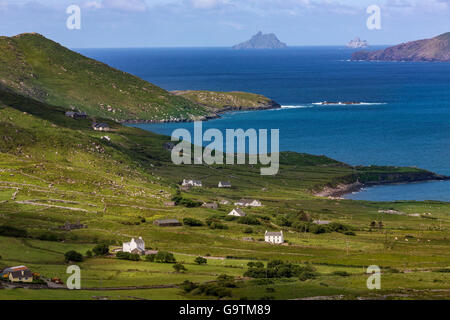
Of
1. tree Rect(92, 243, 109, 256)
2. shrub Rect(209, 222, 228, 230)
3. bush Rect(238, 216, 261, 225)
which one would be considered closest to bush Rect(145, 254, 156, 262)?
tree Rect(92, 243, 109, 256)

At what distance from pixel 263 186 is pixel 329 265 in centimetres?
7172

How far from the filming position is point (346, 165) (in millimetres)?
188250

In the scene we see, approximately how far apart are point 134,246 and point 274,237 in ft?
74.6

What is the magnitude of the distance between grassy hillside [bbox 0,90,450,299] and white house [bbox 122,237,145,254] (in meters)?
4.36

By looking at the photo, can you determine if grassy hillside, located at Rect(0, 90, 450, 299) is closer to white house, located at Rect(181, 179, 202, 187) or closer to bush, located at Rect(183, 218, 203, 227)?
bush, located at Rect(183, 218, 203, 227)

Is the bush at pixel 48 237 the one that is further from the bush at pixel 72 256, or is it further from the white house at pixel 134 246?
the bush at pixel 72 256

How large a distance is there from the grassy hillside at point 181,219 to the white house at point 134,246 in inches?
172

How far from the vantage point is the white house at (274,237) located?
101 m

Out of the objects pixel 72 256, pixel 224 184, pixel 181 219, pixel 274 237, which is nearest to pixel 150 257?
pixel 72 256

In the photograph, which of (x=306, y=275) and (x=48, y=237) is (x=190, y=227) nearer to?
(x=48, y=237)

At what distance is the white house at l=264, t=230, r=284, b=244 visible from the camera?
100562 mm

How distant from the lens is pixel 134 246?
87.1 m
